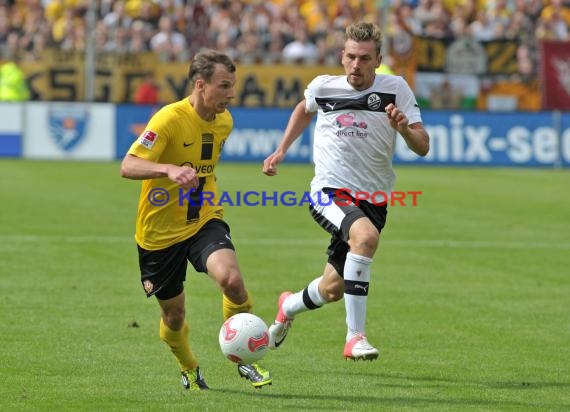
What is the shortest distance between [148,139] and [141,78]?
22.8 metres

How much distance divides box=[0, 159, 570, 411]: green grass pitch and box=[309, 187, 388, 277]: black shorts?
0.75 meters

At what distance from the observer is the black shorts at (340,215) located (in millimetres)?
8820

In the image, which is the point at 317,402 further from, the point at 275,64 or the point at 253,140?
the point at 275,64

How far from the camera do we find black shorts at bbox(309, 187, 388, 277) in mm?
8820

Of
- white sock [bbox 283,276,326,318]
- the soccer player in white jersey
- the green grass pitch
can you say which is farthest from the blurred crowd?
the soccer player in white jersey

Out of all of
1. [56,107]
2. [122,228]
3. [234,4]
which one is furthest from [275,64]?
[122,228]

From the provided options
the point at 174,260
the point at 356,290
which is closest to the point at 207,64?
the point at 174,260

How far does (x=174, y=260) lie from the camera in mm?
8031

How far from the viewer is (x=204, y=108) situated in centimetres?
805

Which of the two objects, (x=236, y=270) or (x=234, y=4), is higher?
(x=234, y=4)

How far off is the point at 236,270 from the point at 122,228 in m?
9.47

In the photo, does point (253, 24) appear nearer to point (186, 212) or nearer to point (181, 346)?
point (186, 212)

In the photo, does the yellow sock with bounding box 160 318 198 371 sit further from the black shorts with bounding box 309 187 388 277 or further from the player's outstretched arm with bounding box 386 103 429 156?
the player's outstretched arm with bounding box 386 103 429 156

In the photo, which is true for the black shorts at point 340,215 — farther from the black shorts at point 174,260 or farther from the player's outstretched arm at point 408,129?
the black shorts at point 174,260
